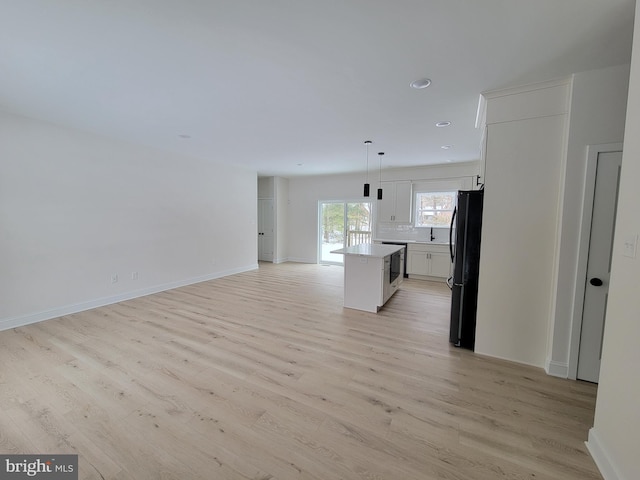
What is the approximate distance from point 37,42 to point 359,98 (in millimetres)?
2636

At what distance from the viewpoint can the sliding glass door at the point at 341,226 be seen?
740 centimetres

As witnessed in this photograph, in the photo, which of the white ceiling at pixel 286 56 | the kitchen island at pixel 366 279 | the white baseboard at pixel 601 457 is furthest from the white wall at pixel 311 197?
the white baseboard at pixel 601 457

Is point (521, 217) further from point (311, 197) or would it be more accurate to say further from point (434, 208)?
point (311, 197)

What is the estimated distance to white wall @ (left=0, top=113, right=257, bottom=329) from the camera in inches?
127

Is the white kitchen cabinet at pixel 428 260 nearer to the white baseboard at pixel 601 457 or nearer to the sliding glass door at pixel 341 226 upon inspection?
the sliding glass door at pixel 341 226

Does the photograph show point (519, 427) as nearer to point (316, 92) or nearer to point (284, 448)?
point (284, 448)

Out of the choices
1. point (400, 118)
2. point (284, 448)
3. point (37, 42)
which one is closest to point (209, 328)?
point (284, 448)

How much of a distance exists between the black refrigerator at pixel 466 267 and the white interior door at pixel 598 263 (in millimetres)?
832

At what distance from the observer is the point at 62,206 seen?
357cm

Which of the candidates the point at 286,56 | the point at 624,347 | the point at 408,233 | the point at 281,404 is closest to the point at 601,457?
the point at 624,347

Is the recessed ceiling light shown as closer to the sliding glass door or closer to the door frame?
the door frame

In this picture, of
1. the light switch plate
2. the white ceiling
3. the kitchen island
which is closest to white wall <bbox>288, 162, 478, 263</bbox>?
the kitchen island

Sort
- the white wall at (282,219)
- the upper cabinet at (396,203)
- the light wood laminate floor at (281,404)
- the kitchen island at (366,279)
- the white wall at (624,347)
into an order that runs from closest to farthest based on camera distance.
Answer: the white wall at (624,347), the light wood laminate floor at (281,404), the kitchen island at (366,279), the upper cabinet at (396,203), the white wall at (282,219)

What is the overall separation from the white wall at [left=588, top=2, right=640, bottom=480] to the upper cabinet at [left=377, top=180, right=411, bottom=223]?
16.3 ft
